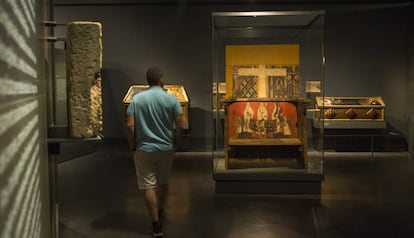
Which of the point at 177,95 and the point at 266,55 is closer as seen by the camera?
the point at 266,55

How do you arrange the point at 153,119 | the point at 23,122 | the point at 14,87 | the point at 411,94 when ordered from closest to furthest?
the point at 14,87
the point at 23,122
the point at 153,119
the point at 411,94

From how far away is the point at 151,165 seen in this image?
3701mm

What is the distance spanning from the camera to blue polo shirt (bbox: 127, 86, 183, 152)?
143 inches

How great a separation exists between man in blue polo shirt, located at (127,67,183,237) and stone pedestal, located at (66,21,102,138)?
1899 millimetres

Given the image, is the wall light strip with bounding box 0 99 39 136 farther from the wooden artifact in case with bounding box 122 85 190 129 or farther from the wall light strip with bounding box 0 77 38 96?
the wooden artifact in case with bounding box 122 85 190 129

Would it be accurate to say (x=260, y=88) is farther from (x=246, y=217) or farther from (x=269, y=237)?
(x=269, y=237)

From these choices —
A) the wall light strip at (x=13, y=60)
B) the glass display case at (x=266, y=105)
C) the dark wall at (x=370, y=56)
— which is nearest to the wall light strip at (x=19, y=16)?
the wall light strip at (x=13, y=60)

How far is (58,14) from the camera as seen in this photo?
342 inches

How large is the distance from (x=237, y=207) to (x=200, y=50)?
4718 millimetres

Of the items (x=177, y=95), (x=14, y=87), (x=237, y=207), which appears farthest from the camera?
(x=177, y=95)

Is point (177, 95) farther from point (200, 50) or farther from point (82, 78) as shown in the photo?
point (82, 78)

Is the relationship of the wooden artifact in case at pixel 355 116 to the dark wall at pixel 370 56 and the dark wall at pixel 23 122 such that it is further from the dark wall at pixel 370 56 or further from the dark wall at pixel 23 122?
the dark wall at pixel 23 122

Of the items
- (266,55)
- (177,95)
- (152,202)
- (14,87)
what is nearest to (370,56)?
(177,95)

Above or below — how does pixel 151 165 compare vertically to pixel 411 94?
below
